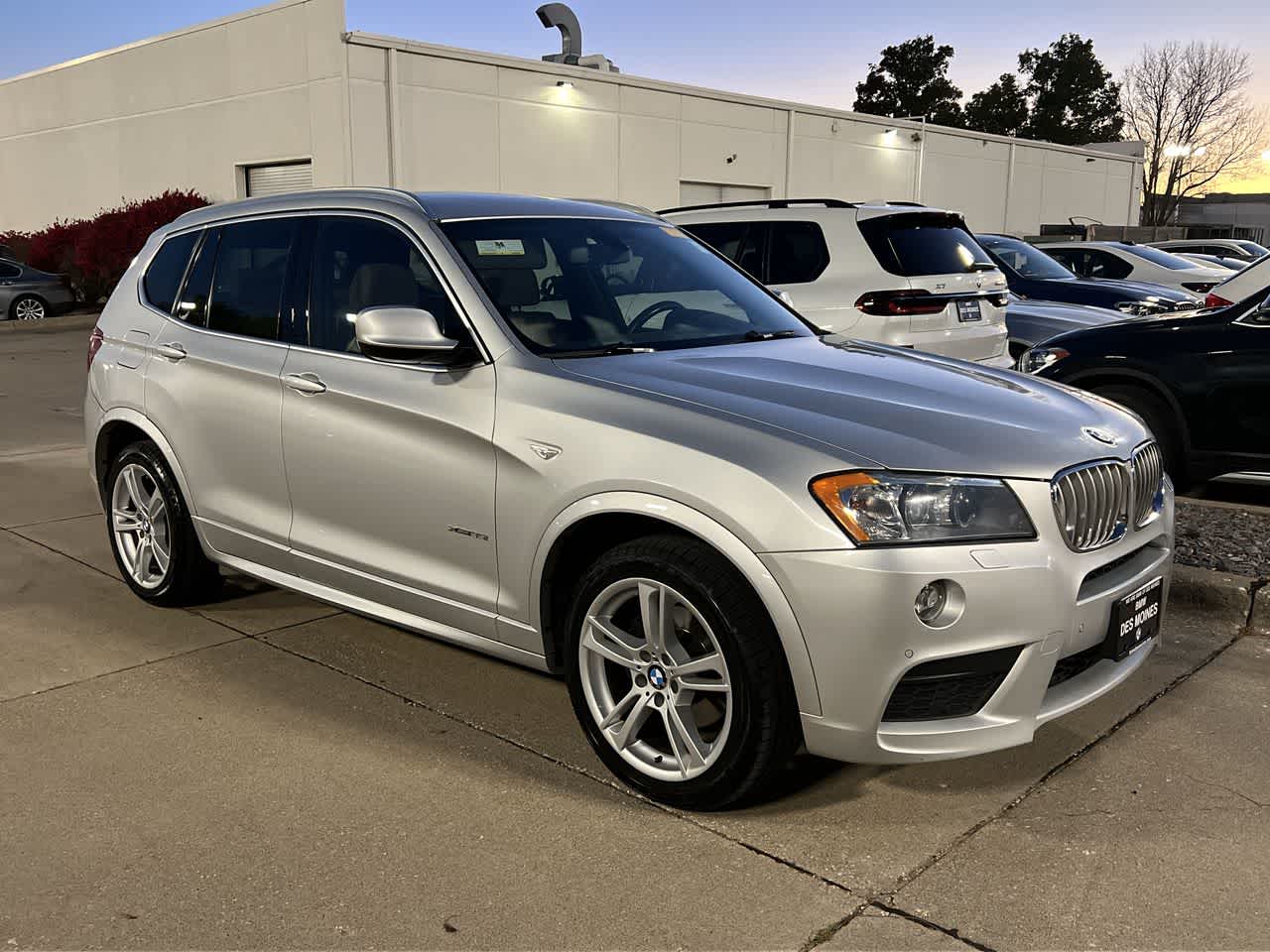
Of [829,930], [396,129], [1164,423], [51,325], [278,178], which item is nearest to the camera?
[829,930]

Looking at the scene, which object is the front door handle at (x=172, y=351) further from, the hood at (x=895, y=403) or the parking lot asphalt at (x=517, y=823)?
the hood at (x=895, y=403)

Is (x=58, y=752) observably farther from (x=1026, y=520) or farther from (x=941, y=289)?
(x=941, y=289)

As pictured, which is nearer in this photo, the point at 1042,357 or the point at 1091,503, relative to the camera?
the point at 1091,503

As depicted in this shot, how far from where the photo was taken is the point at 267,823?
3293 millimetres

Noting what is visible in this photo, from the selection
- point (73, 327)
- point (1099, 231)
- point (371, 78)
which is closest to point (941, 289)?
point (371, 78)

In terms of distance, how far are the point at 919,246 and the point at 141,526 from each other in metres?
5.49

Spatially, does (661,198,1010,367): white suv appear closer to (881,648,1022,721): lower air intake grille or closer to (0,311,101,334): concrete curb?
(881,648,1022,721): lower air intake grille

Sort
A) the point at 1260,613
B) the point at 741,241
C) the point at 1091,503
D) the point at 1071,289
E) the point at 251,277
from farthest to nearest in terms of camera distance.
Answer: the point at 1071,289 < the point at 741,241 < the point at 1260,613 < the point at 251,277 < the point at 1091,503

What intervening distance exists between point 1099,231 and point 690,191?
665 inches

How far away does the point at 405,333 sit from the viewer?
365cm

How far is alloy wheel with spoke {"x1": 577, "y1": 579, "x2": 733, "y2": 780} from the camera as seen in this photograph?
3254 millimetres

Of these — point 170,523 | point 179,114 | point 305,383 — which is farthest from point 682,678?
point 179,114

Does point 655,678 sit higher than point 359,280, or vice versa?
point 359,280

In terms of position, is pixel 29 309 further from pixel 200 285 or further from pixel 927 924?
pixel 927 924
